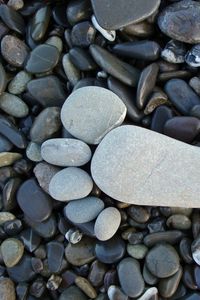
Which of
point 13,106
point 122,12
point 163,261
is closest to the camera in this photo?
point 163,261

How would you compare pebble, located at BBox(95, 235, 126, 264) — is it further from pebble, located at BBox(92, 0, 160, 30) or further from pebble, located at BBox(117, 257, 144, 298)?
pebble, located at BBox(92, 0, 160, 30)

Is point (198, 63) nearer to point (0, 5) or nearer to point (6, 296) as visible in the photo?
point (0, 5)

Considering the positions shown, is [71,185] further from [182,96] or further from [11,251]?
[182,96]

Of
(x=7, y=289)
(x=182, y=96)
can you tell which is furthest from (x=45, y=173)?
(x=182, y=96)

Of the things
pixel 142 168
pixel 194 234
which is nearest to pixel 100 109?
pixel 142 168

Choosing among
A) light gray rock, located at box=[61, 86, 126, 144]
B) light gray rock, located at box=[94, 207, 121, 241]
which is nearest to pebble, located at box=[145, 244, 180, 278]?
light gray rock, located at box=[94, 207, 121, 241]

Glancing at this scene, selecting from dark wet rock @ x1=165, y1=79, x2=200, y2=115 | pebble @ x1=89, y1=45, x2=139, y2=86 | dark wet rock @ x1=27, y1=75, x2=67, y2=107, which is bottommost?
dark wet rock @ x1=165, y1=79, x2=200, y2=115
